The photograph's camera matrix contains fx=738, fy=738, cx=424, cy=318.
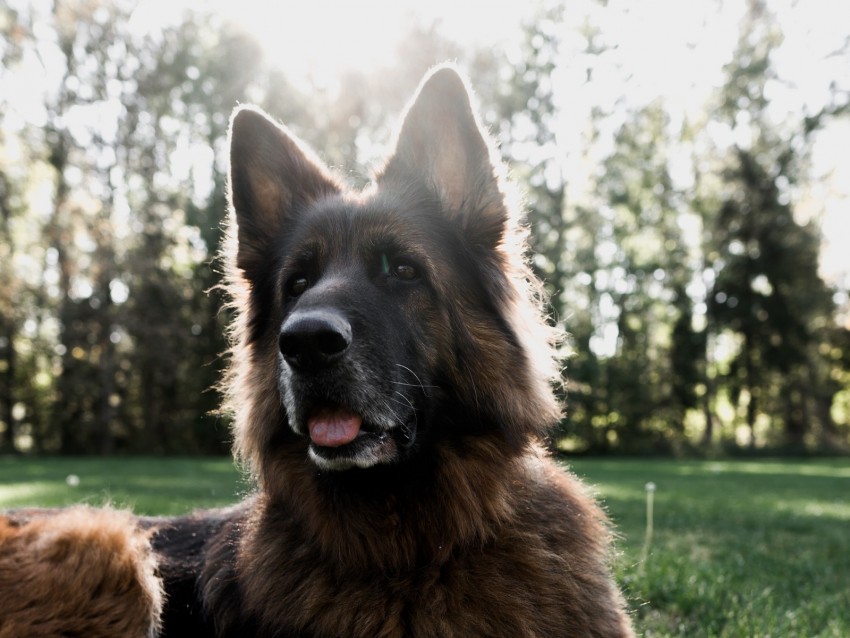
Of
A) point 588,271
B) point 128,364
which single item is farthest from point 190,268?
point 588,271

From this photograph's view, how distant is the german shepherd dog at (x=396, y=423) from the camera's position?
122 inches

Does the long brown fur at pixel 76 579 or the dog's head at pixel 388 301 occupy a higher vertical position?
the dog's head at pixel 388 301

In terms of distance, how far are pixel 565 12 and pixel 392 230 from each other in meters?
31.0

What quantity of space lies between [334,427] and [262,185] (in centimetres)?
155

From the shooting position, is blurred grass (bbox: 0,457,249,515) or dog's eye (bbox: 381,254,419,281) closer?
dog's eye (bbox: 381,254,419,281)

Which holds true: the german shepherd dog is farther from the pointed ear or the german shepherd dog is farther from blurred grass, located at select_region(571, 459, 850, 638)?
blurred grass, located at select_region(571, 459, 850, 638)

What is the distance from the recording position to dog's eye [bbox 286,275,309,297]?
365cm

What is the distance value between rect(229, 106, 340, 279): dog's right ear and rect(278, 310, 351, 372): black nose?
112cm

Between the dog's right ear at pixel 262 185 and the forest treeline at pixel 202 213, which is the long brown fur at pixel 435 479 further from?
the forest treeline at pixel 202 213

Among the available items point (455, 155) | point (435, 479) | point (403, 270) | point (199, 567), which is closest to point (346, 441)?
point (435, 479)

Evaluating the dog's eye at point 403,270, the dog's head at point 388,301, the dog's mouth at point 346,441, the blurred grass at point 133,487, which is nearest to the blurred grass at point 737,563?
the dog's head at point 388,301

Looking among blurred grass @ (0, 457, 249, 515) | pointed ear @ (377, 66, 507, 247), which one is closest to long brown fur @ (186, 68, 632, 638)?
pointed ear @ (377, 66, 507, 247)

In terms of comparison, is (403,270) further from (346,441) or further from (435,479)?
(435,479)

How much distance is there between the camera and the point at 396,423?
318cm
